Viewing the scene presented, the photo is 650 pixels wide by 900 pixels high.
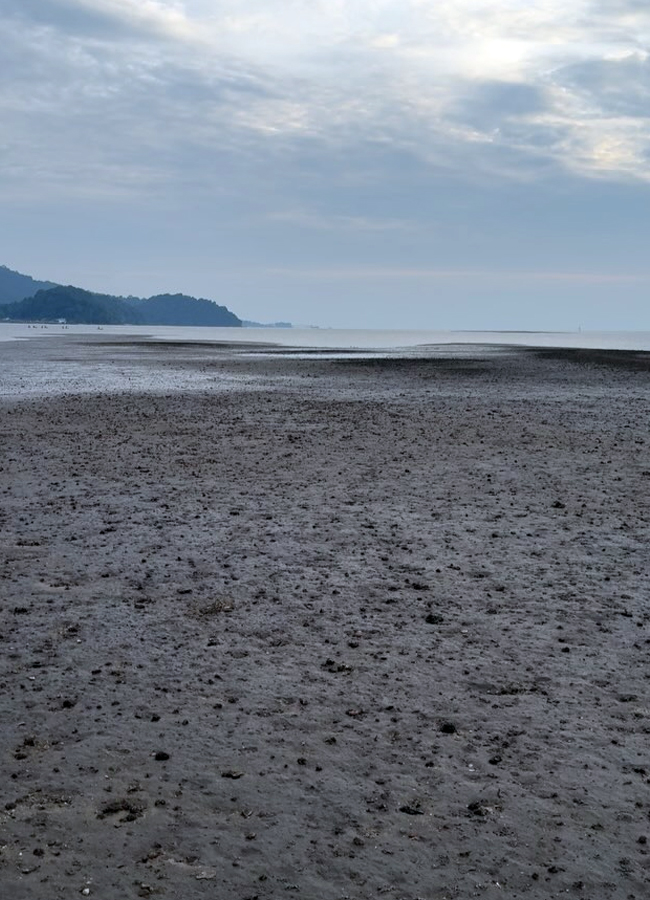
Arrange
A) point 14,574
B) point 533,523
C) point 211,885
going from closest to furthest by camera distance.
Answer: point 211,885
point 14,574
point 533,523

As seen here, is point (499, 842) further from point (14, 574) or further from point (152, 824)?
point (14, 574)

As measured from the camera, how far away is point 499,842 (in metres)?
4.80

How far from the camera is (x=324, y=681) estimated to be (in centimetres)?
690

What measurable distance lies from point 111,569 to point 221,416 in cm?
1550

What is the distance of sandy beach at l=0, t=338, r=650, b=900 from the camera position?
467 centimetres

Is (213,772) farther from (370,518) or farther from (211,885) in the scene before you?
(370,518)

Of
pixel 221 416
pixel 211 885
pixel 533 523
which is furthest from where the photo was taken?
pixel 221 416

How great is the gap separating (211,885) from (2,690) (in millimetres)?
2941

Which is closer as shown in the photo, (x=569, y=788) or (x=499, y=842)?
(x=499, y=842)

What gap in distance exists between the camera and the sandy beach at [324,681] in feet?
15.3

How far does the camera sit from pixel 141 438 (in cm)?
2070

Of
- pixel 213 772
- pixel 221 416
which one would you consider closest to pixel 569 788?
pixel 213 772

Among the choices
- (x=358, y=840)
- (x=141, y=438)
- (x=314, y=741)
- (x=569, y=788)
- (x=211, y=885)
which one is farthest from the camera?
(x=141, y=438)

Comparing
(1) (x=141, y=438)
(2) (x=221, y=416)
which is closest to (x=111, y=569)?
(1) (x=141, y=438)
